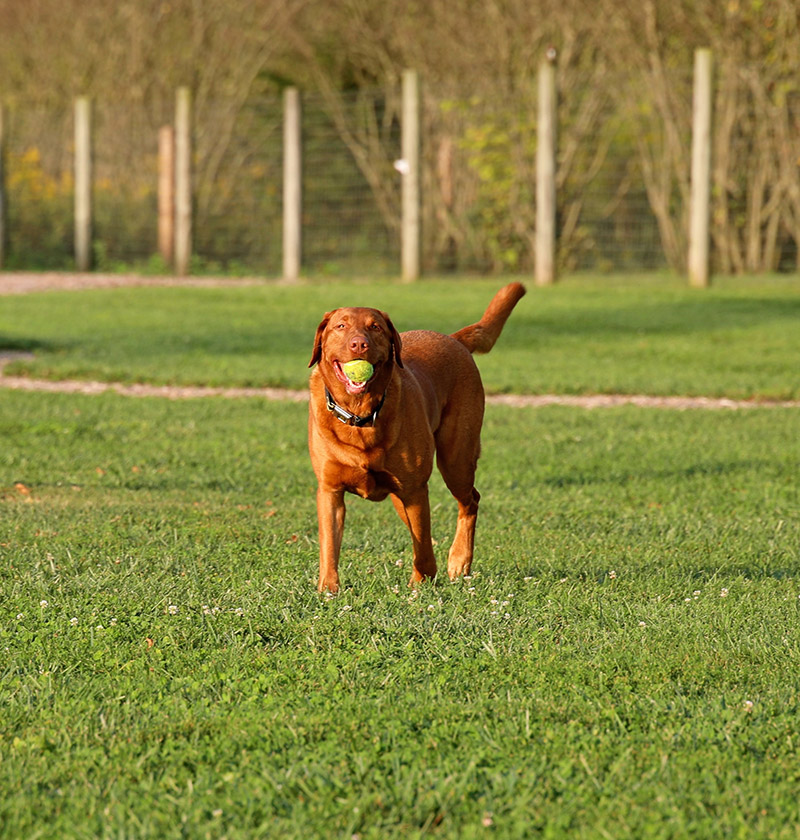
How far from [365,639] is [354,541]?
194 cm

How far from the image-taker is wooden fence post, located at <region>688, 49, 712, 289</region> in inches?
745

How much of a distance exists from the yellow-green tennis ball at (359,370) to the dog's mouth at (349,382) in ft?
0.07

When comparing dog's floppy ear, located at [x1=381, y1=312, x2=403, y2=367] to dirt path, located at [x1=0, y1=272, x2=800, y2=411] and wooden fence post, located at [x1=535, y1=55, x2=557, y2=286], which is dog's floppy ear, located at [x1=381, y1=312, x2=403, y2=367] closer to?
dirt path, located at [x1=0, y1=272, x2=800, y2=411]

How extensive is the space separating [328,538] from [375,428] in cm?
50

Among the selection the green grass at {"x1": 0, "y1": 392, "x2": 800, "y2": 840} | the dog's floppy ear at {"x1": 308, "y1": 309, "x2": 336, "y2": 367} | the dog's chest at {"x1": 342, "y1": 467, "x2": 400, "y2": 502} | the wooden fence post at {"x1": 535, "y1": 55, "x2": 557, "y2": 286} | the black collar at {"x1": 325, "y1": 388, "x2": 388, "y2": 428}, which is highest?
the wooden fence post at {"x1": 535, "y1": 55, "x2": 557, "y2": 286}

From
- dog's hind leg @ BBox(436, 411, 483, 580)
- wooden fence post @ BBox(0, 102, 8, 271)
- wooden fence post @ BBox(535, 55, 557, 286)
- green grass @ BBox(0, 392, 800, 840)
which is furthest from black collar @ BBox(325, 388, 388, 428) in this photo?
wooden fence post @ BBox(0, 102, 8, 271)

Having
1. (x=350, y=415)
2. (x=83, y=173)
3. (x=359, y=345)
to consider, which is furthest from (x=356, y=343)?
(x=83, y=173)

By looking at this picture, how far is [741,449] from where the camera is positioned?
9.26 meters

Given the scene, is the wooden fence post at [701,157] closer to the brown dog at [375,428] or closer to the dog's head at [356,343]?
the brown dog at [375,428]

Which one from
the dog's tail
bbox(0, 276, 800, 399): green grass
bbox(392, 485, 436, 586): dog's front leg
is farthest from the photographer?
bbox(0, 276, 800, 399): green grass

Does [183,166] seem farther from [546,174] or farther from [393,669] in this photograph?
[393,669]

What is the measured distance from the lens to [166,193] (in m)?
25.0

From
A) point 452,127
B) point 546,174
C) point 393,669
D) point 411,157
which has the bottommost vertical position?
point 393,669

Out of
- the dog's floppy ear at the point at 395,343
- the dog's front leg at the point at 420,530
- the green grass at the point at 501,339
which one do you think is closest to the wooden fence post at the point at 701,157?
the green grass at the point at 501,339
